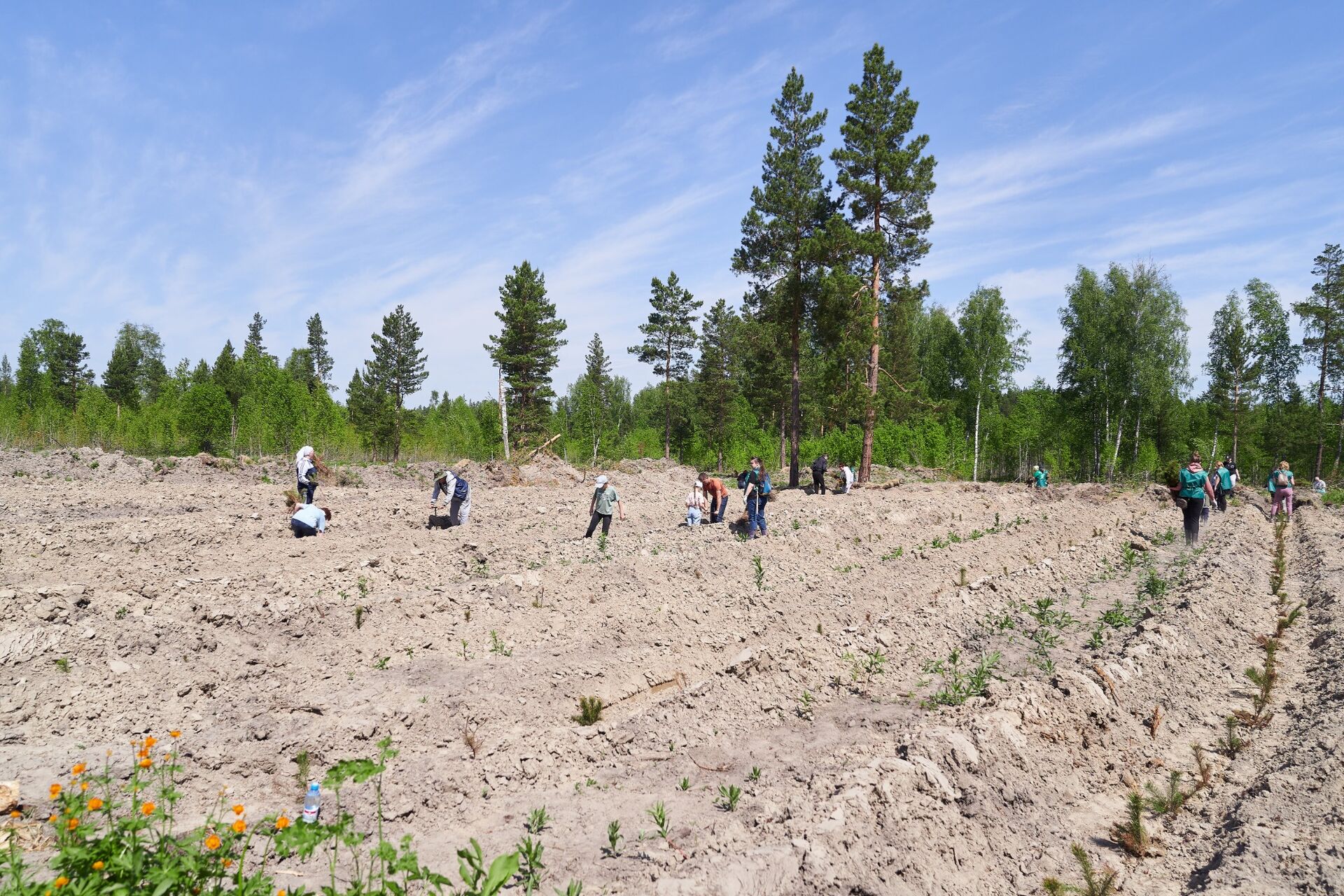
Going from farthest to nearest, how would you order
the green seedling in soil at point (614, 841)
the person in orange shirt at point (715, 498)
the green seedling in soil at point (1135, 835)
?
the person in orange shirt at point (715, 498)
the green seedling in soil at point (614, 841)
the green seedling in soil at point (1135, 835)

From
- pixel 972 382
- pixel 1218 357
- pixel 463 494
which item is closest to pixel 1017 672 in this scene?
pixel 463 494

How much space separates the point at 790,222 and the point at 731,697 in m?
22.3

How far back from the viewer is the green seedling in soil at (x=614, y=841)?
13.1 ft

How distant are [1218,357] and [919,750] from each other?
42.0m

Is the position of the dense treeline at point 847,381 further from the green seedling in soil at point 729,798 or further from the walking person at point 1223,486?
the green seedling in soil at point 729,798

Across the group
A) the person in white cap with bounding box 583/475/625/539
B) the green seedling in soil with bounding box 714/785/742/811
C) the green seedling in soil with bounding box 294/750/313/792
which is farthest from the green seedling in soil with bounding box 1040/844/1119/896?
the person in white cap with bounding box 583/475/625/539

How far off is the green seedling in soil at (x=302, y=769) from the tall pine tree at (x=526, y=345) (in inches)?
1250

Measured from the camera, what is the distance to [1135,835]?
3926 mm

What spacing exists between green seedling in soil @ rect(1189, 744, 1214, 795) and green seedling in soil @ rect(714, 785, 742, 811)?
9.34 feet

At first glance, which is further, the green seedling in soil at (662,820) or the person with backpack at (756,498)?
the person with backpack at (756,498)

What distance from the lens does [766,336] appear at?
1496 inches

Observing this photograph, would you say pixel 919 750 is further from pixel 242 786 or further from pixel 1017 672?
pixel 242 786

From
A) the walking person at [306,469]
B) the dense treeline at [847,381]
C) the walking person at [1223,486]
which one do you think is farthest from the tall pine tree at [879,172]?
the walking person at [306,469]

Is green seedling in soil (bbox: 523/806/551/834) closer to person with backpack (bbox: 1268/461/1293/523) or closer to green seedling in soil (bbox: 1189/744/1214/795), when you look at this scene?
green seedling in soil (bbox: 1189/744/1214/795)
